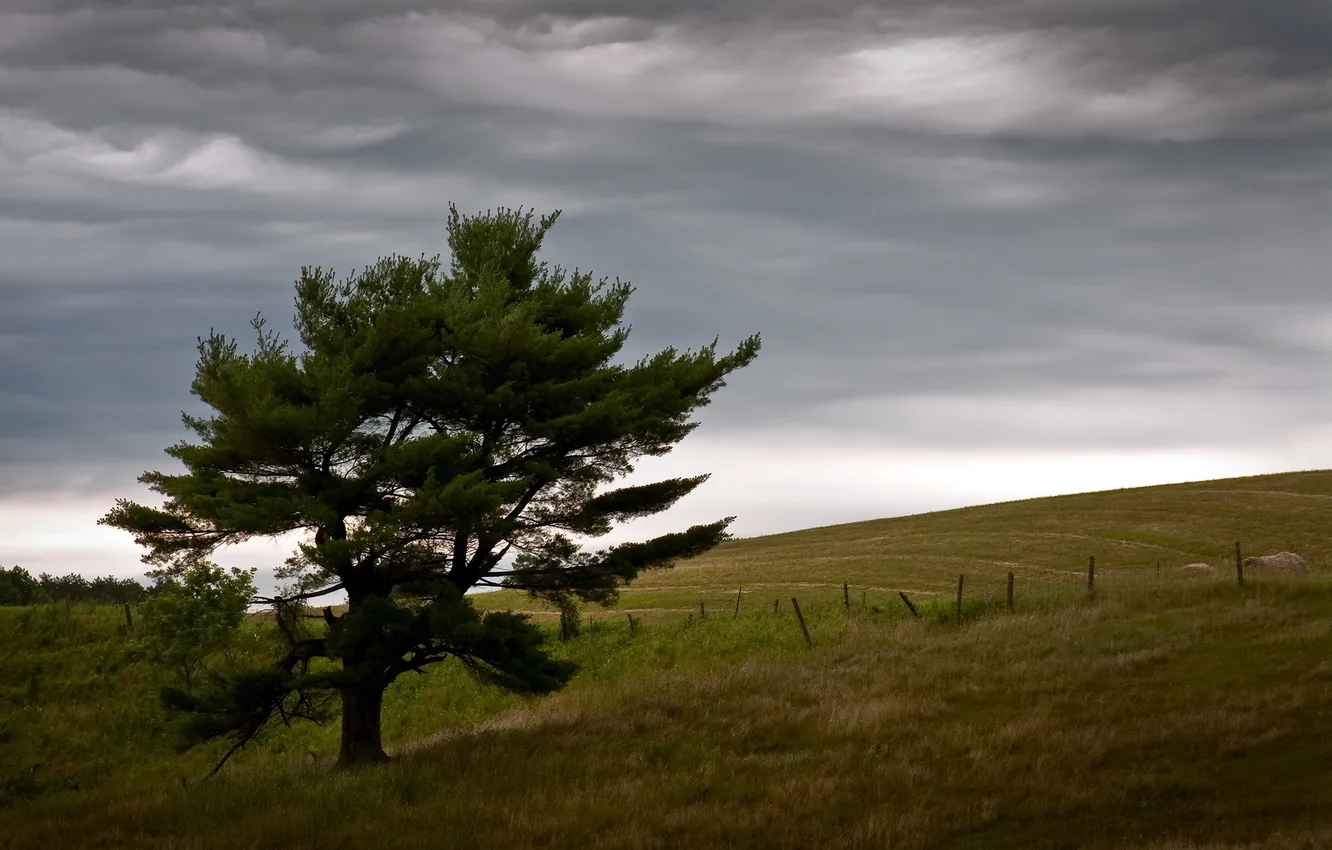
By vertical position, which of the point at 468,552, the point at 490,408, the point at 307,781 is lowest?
the point at 307,781

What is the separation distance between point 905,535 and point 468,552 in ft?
178

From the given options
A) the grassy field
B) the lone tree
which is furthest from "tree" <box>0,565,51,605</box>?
the lone tree

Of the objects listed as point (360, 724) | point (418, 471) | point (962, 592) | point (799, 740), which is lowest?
point (799, 740)

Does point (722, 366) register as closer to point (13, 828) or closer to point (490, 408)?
point (490, 408)

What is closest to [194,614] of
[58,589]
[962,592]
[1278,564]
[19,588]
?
[962,592]

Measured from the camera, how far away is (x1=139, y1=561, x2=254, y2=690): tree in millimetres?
29844

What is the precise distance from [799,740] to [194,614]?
726 inches

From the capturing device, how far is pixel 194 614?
30438mm

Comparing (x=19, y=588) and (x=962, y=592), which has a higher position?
(x=19, y=588)

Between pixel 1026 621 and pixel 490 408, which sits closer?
pixel 490 408

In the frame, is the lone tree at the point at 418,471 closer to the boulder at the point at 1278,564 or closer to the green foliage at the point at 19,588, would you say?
the boulder at the point at 1278,564

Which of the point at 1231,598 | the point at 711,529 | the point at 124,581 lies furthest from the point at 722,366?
the point at 124,581

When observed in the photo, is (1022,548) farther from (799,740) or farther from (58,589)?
(58,589)

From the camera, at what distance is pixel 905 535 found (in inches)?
2940
